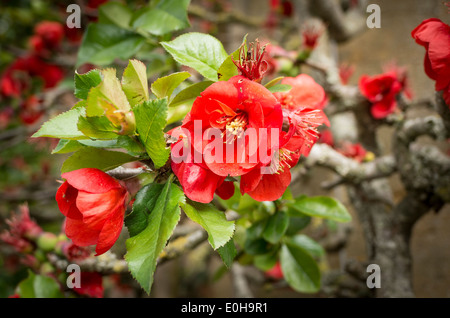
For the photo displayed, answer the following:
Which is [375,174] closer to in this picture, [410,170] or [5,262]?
[410,170]

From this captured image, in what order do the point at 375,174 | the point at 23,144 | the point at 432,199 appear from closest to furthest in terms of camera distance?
the point at 432,199 → the point at 375,174 → the point at 23,144

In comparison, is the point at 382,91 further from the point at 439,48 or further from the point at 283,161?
the point at 283,161

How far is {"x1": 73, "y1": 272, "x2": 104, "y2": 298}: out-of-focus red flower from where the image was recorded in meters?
0.66

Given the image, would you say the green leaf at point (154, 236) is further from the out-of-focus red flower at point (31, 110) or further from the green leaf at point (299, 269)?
the out-of-focus red flower at point (31, 110)

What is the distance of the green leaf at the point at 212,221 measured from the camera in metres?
0.35

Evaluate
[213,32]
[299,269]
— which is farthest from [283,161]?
[213,32]

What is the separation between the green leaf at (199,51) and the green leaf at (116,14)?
1.12 ft

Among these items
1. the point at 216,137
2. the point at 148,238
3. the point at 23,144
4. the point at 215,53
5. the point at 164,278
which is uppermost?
the point at 23,144

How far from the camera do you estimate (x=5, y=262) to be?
161 centimetres

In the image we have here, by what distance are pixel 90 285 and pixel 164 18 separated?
0.54 metres

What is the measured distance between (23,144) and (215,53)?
6.28 feet

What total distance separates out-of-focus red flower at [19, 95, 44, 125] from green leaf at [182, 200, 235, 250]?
1.12 m
